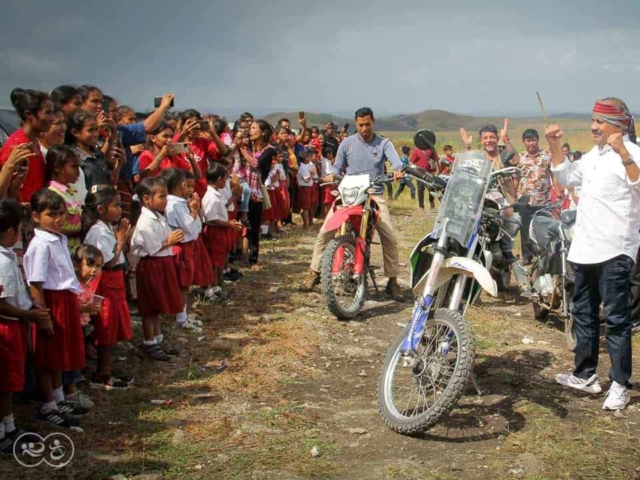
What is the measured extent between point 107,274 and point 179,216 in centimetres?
128

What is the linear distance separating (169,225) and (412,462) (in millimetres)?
3081

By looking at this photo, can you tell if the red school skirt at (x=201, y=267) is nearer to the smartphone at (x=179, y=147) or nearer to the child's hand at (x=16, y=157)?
the smartphone at (x=179, y=147)

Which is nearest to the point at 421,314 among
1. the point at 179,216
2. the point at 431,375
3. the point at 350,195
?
the point at 431,375

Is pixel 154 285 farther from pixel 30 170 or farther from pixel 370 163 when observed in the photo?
pixel 370 163

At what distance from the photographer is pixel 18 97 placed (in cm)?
502

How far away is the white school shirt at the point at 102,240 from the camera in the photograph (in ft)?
16.3

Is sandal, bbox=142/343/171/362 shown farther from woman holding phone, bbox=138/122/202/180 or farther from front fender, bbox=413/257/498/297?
front fender, bbox=413/257/498/297

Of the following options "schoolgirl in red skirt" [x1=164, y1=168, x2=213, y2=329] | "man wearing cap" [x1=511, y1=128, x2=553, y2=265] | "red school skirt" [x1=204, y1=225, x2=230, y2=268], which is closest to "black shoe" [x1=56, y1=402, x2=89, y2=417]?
"schoolgirl in red skirt" [x1=164, y1=168, x2=213, y2=329]

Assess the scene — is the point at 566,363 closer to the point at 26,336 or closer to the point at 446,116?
the point at 26,336

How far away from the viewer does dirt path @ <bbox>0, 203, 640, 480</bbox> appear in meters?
4.00

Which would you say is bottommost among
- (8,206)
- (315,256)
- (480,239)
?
(315,256)

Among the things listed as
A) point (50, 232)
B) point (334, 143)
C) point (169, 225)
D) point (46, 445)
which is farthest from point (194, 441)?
point (334, 143)

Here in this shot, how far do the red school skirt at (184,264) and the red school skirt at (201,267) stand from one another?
1.30 ft

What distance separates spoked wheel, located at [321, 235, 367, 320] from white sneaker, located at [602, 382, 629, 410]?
275 centimetres
